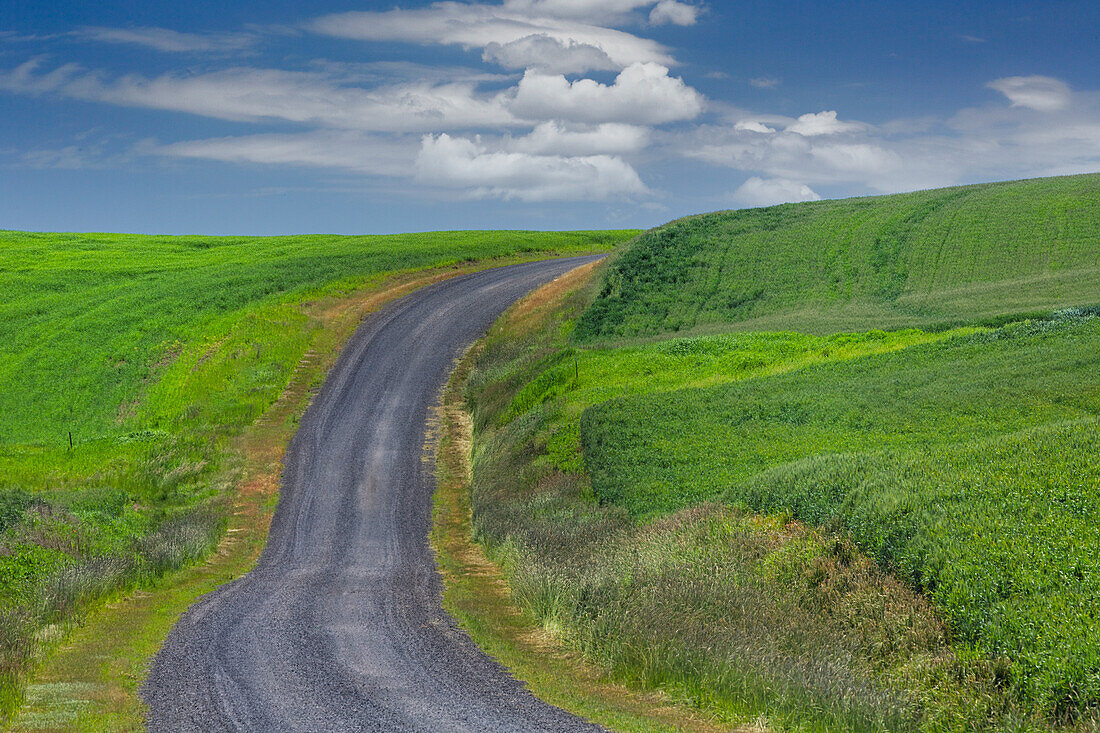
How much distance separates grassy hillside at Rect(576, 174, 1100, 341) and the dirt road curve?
13675 mm

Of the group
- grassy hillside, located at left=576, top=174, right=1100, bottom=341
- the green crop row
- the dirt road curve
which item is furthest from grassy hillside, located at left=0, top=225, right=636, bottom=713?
grassy hillside, located at left=576, top=174, right=1100, bottom=341

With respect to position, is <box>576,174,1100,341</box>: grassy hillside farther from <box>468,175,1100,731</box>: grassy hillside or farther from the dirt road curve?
the dirt road curve

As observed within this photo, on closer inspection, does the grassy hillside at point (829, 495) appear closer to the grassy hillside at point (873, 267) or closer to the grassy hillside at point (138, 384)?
the grassy hillside at point (873, 267)

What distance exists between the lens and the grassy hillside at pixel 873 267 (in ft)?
120

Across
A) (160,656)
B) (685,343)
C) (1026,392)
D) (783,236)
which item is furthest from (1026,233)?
(160,656)

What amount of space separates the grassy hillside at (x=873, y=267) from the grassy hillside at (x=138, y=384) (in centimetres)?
1566

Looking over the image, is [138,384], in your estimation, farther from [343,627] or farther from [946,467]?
[946,467]

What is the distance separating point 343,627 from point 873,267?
122ft

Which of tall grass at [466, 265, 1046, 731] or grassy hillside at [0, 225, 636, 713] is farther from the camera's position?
grassy hillside at [0, 225, 636, 713]

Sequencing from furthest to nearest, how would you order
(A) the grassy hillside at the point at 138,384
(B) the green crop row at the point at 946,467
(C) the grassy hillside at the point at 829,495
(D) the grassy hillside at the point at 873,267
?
(D) the grassy hillside at the point at 873,267 < (A) the grassy hillside at the point at 138,384 < (B) the green crop row at the point at 946,467 < (C) the grassy hillside at the point at 829,495

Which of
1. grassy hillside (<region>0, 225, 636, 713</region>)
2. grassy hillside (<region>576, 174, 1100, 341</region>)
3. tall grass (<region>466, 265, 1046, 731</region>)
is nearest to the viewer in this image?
tall grass (<region>466, 265, 1046, 731</region>)

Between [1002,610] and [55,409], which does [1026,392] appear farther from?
[55,409]

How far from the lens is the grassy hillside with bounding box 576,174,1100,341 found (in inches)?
1441

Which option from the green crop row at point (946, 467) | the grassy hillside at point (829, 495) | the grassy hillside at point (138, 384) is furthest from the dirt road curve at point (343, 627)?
the green crop row at point (946, 467)
